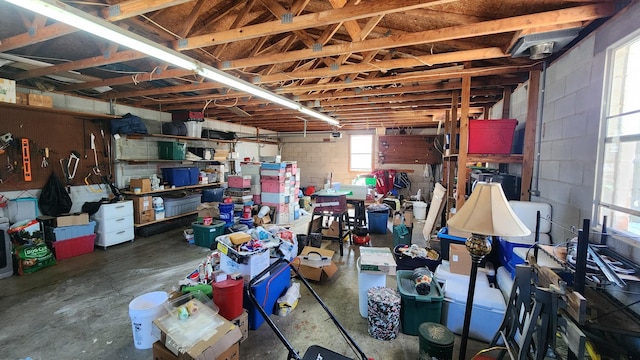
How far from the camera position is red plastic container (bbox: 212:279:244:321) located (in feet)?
6.97

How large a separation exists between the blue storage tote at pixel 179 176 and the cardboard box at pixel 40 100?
2.12 metres

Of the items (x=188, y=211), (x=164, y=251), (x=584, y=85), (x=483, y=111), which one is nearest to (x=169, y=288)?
(x=164, y=251)

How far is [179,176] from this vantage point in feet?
18.9

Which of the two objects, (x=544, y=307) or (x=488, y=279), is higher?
(x=544, y=307)

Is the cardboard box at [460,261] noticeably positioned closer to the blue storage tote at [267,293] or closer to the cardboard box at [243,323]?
the blue storage tote at [267,293]

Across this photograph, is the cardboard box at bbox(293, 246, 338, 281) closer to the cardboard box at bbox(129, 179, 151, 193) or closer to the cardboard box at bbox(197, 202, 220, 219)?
the cardboard box at bbox(197, 202, 220, 219)

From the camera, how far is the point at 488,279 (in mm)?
2727

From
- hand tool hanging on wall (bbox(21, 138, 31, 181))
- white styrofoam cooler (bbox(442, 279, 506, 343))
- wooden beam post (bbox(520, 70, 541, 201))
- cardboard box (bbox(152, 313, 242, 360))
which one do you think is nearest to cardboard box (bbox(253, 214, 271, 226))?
cardboard box (bbox(152, 313, 242, 360))

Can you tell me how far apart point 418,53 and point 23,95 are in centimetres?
557

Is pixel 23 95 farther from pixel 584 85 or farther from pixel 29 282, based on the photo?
pixel 584 85

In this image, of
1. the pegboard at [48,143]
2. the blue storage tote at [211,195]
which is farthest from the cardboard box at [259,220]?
the pegboard at [48,143]

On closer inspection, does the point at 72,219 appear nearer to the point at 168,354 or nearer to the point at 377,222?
the point at 168,354

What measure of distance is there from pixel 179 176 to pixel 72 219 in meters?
1.97

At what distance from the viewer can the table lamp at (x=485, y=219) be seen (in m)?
1.52
